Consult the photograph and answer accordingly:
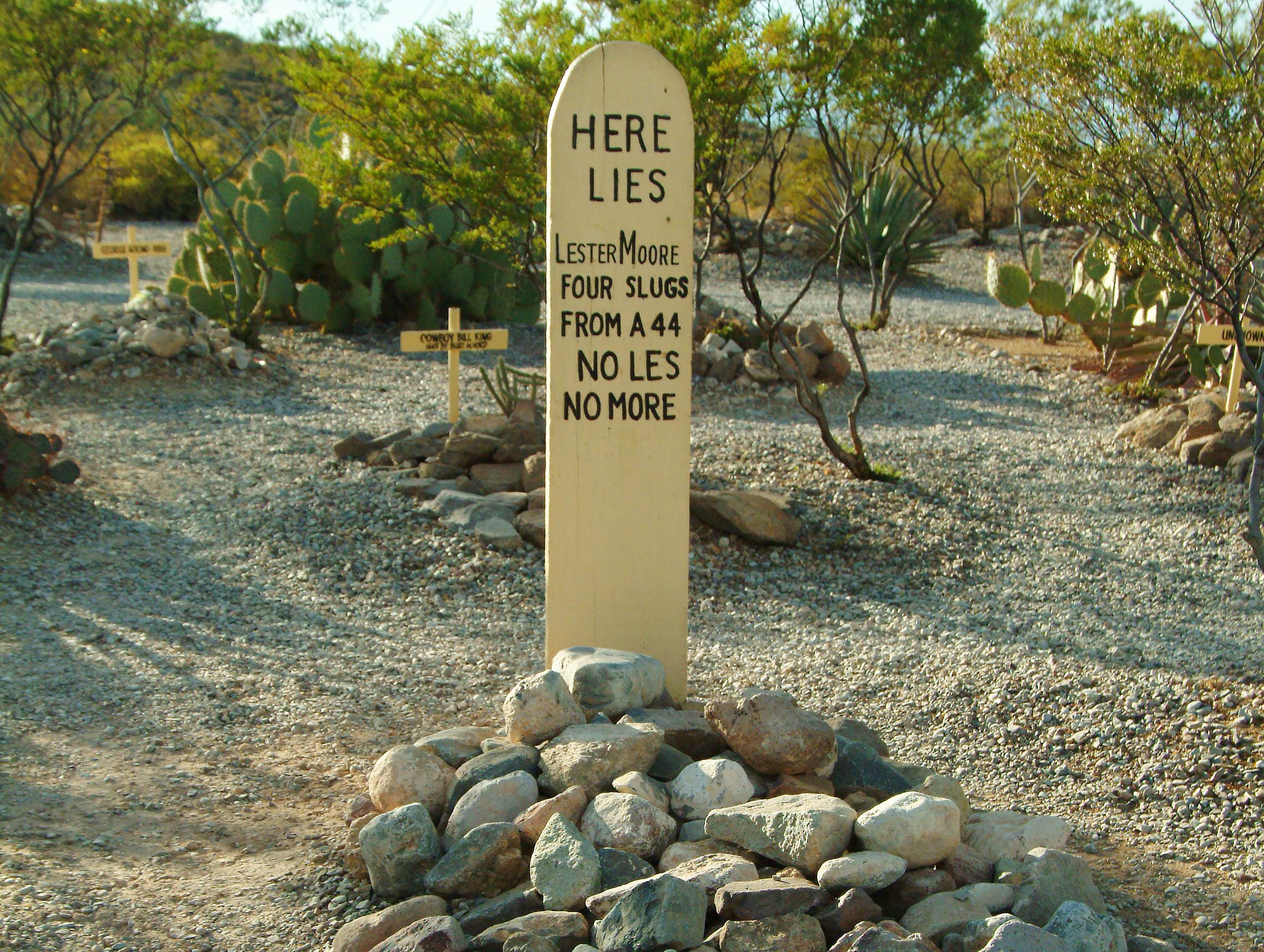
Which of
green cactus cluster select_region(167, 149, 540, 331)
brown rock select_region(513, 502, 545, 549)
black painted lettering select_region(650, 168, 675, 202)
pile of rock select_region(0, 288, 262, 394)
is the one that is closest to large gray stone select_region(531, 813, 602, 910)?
black painted lettering select_region(650, 168, 675, 202)

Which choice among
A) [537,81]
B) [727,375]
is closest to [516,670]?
[537,81]

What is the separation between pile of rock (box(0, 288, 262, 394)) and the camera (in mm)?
9023

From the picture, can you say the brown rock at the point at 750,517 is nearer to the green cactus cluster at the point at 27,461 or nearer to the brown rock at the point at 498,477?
the brown rock at the point at 498,477

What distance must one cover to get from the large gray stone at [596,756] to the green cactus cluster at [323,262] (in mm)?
8005

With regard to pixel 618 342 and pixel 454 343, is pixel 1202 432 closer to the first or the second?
pixel 454 343

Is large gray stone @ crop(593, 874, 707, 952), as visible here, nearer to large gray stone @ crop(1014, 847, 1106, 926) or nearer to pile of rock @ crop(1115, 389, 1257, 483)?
large gray stone @ crop(1014, 847, 1106, 926)

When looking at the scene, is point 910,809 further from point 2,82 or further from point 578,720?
point 2,82

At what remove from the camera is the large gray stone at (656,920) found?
241 cm

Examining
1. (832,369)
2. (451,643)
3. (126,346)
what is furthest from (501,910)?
(832,369)

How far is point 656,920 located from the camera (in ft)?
7.93

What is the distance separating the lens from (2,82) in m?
10.2

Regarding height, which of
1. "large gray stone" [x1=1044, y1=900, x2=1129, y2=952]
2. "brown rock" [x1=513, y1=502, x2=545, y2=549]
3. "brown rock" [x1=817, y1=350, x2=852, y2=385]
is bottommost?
"large gray stone" [x1=1044, y1=900, x2=1129, y2=952]

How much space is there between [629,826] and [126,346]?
7923 mm

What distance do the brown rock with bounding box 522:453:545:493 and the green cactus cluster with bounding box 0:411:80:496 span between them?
2.47 meters
